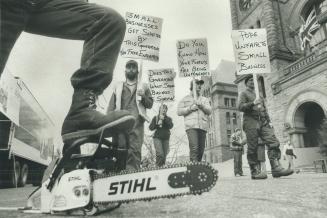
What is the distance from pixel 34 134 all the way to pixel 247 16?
21674 millimetres

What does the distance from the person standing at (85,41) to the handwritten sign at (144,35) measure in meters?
4.31

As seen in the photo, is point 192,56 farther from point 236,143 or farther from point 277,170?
point 236,143

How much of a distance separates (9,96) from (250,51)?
5.71m

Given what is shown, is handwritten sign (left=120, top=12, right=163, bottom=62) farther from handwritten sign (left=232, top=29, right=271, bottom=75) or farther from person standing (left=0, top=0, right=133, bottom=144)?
person standing (left=0, top=0, right=133, bottom=144)

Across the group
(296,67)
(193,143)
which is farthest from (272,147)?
(296,67)

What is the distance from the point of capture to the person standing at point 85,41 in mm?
1665

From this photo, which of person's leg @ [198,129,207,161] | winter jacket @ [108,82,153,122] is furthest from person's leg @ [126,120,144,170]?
person's leg @ [198,129,207,161]

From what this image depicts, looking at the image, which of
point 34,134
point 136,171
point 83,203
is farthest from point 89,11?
point 34,134

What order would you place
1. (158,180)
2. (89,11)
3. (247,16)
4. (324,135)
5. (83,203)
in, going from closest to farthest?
1. (158,180)
2. (83,203)
3. (89,11)
4. (324,135)
5. (247,16)

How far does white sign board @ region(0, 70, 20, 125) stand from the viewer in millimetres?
7325

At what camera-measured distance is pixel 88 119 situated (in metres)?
1.64

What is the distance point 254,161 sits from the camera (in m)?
5.96

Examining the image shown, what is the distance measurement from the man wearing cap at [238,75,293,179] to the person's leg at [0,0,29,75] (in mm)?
4746

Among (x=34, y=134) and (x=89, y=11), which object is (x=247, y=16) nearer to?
(x=34, y=134)
